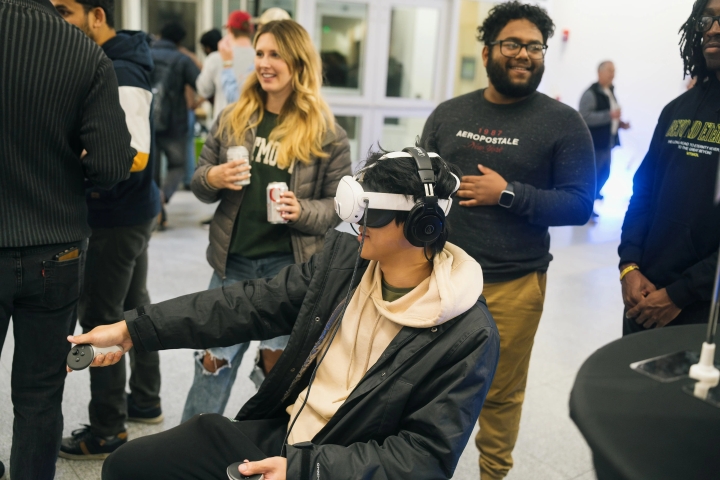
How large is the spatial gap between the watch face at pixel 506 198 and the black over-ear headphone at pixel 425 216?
1.84ft

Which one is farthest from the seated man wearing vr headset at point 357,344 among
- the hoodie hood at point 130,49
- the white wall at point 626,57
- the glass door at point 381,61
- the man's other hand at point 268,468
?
the white wall at point 626,57

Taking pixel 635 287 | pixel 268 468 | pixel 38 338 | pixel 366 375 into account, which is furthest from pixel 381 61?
pixel 268 468

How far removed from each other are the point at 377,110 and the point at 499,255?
Result: 203 inches

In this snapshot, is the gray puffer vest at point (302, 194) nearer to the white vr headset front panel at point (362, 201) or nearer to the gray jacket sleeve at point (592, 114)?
the white vr headset front panel at point (362, 201)

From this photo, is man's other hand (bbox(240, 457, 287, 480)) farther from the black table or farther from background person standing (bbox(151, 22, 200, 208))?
background person standing (bbox(151, 22, 200, 208))

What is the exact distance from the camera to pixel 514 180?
2.05m

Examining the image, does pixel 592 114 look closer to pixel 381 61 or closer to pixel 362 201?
pixel 381 61

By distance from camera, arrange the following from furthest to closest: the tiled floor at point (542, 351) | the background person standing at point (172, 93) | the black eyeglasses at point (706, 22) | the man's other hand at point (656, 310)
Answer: the background person standing at point (172, 93) → the tiled floor at point (542, 351) → the man's other hand at point (656, 310) → the black eyeglasses at point (706, 22)

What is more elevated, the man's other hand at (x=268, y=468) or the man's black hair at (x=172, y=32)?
the man's black hair at (x=172, y=32)

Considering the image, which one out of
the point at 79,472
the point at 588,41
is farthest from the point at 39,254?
the point at 588,41

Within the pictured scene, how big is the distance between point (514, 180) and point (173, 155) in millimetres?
3901

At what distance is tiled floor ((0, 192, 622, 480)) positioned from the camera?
2490 mm

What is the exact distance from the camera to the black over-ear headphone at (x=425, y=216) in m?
1.42

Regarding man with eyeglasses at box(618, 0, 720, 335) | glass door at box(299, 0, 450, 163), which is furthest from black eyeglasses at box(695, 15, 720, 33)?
glass door at box(299, 0, 450, 163)
